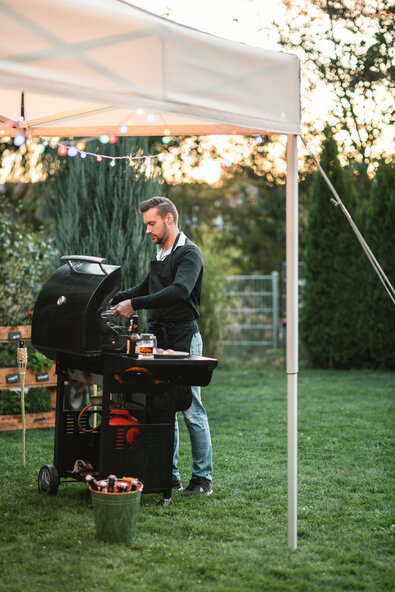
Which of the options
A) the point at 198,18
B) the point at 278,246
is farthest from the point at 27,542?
the point at 278,246

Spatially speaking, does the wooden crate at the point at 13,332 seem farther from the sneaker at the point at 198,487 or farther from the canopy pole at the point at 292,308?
the canopy pole at the point at 292,308

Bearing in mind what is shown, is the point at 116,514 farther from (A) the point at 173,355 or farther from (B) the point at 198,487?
(B) the point at 198,487

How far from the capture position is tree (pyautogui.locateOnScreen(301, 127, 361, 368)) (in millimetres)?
11125

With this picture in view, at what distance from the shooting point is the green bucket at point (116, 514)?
3561 millimetres

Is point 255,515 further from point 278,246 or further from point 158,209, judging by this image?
point 278,246

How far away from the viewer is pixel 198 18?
11859mm

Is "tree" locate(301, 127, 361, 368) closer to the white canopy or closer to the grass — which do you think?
the grass

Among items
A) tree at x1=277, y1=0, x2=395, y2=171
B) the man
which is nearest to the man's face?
the man

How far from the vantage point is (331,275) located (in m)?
11.2

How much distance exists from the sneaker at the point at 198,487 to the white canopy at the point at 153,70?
3.42 ft

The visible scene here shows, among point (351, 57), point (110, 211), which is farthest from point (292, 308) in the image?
point (351, 57)

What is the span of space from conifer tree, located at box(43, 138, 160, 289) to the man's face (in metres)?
2.85

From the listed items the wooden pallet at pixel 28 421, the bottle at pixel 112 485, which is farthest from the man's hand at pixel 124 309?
the wooden pallet at pixel 28 421

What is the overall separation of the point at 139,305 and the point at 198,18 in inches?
348
